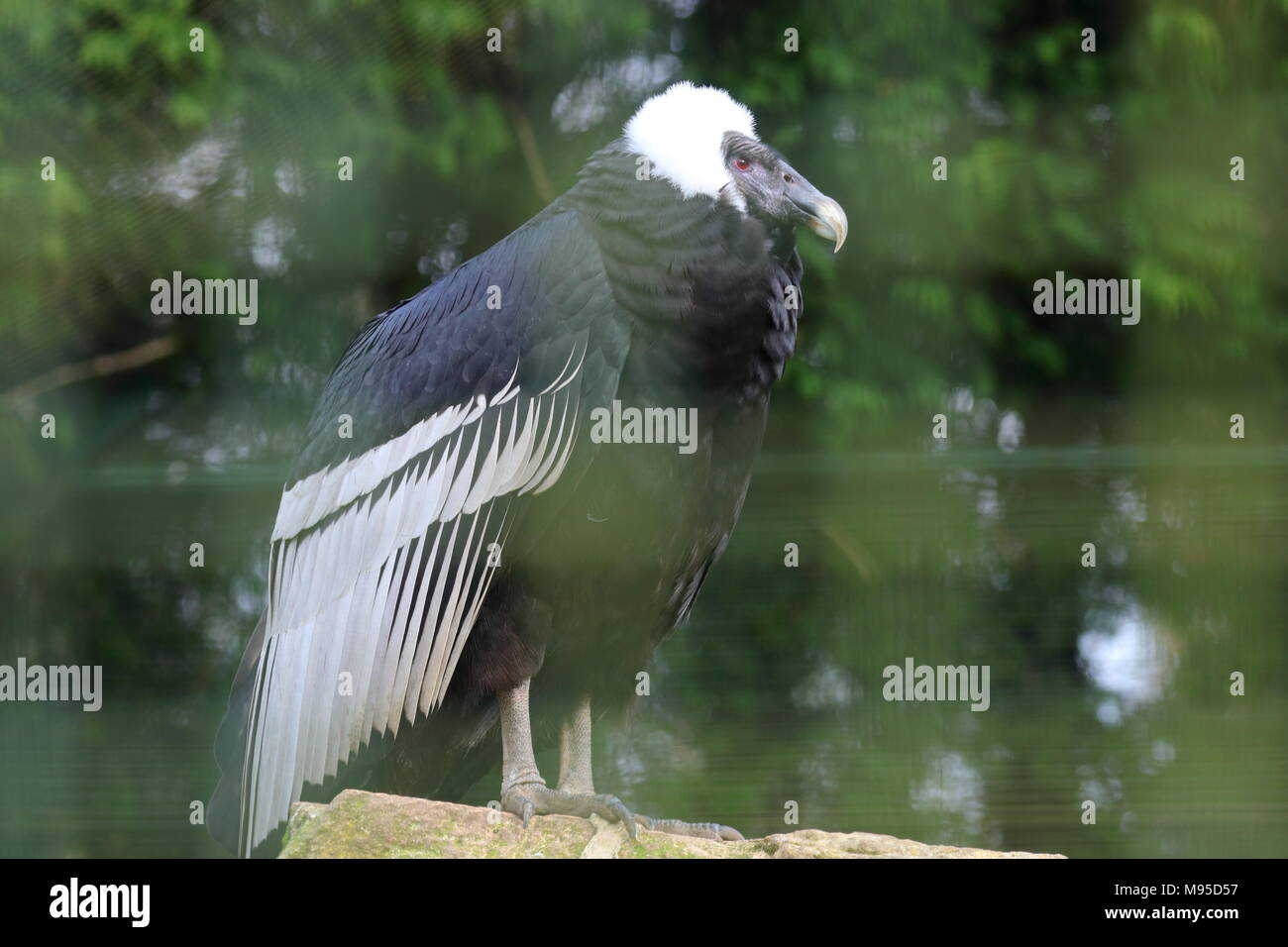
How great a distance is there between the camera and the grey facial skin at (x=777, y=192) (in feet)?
5.44

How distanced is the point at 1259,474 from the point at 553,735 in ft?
3.77

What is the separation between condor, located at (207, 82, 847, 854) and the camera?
1604mm

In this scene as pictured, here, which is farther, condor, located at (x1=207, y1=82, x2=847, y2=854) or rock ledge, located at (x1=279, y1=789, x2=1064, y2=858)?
condor, located at (x1=207, y1=82, x2=847, y2=854)

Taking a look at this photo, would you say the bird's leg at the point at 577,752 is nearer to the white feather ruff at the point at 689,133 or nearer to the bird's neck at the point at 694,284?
the bird's neck at the point at 694,284

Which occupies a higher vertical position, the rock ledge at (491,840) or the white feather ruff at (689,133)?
the white feather ruff at (689,133)

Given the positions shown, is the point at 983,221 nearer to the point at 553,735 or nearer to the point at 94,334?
the point at 553,735

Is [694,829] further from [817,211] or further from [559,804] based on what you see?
[817,211]

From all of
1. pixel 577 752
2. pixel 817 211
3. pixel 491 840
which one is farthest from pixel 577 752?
pixel 817 211

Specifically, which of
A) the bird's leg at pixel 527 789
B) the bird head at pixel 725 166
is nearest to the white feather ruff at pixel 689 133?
the bird head at pixel 725 166

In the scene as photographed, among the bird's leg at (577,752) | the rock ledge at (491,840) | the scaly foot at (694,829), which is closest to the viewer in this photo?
the rock ledge at (491,840)

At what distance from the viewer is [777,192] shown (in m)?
1.70

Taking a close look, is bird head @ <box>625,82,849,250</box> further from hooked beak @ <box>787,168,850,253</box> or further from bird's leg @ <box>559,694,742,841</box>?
bird's leg @ <box>559,694,742,841</box>

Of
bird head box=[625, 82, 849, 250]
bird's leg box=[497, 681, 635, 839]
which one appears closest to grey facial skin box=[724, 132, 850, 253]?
bird head box=[625, 82, 849, 250]

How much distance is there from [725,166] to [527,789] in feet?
2.68
